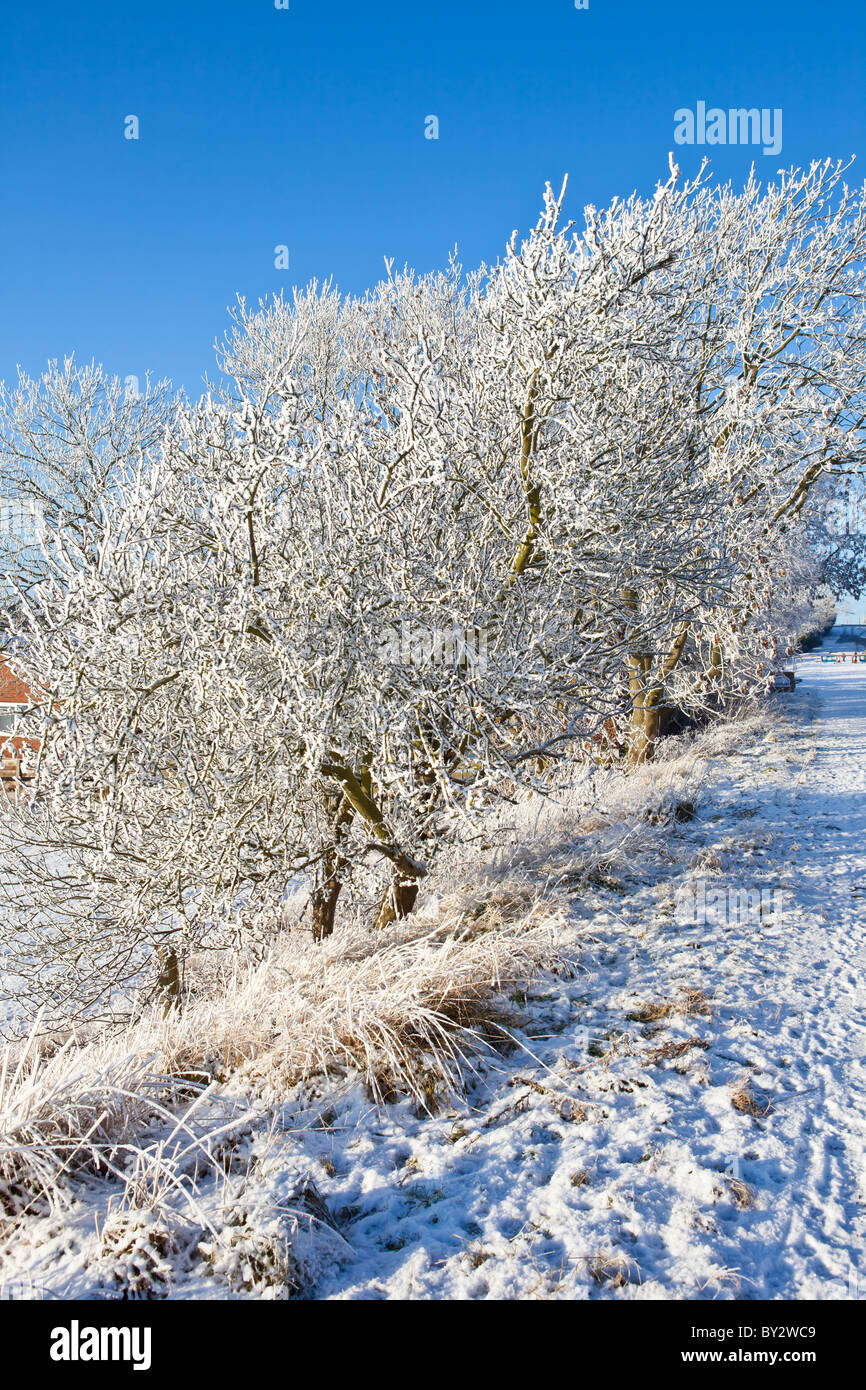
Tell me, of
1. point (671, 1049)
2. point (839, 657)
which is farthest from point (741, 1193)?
point (839, 657)

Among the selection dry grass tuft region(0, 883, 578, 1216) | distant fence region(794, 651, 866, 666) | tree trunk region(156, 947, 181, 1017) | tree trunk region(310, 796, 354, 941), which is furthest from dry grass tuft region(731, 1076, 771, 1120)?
distant fence region(794, 651, 866, 666)

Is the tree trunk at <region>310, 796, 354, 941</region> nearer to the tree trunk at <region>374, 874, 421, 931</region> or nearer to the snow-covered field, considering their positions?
the tree trunk at <region>374, 874, 421, 931</region>

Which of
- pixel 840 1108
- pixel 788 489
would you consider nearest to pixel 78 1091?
pixel 840 1108

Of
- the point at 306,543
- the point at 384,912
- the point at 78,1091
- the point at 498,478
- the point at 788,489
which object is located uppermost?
the point at 788,489

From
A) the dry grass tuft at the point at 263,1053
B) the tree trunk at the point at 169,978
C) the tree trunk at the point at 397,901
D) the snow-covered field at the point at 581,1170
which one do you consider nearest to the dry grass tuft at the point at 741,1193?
the snow-covered field at the point at 581,1170

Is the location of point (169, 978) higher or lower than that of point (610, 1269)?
lower

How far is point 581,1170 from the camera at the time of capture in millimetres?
2398

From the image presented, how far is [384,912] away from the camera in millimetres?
5148

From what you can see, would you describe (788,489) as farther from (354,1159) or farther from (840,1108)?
(354,1159)

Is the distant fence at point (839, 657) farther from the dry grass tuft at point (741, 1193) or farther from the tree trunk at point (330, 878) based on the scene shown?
the dry grass tuft at point (741, 1193)

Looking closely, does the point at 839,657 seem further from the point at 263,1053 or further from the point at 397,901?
the point at 263,1053

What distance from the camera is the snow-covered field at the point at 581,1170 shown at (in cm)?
201

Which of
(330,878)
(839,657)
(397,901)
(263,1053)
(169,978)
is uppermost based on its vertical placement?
(839,657)
